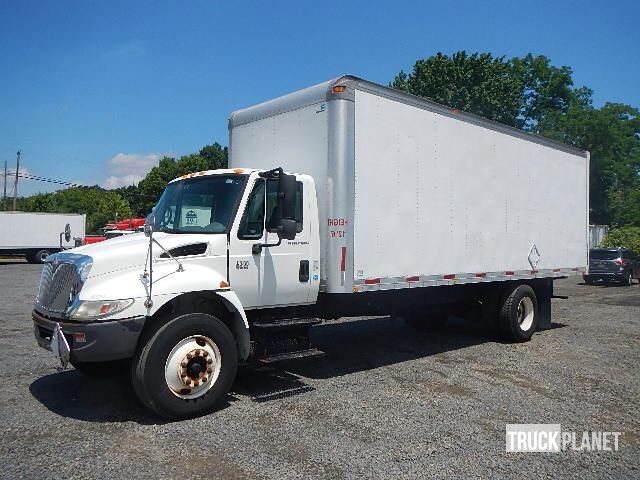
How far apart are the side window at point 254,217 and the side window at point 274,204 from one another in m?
0.08

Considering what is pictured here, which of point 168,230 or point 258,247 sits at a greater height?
point 168,230

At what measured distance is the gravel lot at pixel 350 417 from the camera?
14.3ft

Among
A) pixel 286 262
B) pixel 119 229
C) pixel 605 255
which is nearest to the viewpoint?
pixel 286 262

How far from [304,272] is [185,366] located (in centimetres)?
188

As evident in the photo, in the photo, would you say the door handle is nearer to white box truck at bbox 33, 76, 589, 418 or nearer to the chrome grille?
white box truck at bbox 33, 76, 589, 418

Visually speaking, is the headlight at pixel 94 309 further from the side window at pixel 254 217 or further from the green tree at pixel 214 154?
the green tree at pixel 214 154

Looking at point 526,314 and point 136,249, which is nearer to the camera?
point 136,249

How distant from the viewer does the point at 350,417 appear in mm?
5531

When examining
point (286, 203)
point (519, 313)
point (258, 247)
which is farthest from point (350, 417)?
point (519, 313)

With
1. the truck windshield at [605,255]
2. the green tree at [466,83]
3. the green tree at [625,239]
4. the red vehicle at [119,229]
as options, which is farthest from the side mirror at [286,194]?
the green tree at [466,83]

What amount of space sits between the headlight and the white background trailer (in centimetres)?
259

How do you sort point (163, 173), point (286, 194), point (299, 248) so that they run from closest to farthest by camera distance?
1. point (286, 194)
2. point (299, 248)
3. point (163, 173)

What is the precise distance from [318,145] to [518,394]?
3.86 m

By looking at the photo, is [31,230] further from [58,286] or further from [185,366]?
[185,366]
